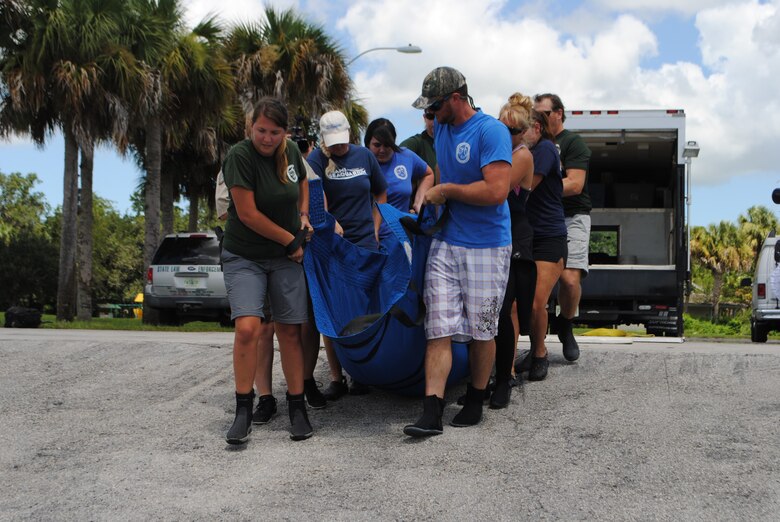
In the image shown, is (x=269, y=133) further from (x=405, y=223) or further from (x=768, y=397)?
(x=768, y=397)

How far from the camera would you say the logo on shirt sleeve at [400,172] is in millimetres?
5986

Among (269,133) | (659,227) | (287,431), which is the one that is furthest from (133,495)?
(659,227)

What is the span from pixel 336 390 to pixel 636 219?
27.4ft

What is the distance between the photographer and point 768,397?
5695mm

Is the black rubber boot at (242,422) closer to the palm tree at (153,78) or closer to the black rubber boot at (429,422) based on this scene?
the black rubber boot at (429,422)

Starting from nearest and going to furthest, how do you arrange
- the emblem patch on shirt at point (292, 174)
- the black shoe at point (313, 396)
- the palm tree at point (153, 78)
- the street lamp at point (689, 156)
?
the emblem patch on shirt at point (292, 174), the black shoe at point (313, 396), the street lamp at point (689, 156), the palm tree at point (153, 78)

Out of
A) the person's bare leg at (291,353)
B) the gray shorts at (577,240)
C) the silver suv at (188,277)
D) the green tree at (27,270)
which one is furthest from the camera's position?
the green tree at (27,270)

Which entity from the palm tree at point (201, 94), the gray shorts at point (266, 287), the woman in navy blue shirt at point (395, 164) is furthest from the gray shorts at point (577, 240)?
the palm tree at point (201, 94)

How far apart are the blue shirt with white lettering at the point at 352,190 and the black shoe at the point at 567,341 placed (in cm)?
195

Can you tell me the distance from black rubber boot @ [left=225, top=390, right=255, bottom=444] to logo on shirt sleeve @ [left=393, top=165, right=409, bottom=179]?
6.07ft

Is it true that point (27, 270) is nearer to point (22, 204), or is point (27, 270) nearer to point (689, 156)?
point (22, 204)

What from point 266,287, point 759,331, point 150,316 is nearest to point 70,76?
point 150,316

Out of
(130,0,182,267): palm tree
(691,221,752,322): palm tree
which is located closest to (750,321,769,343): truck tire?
(130,0,182,267): palm tree

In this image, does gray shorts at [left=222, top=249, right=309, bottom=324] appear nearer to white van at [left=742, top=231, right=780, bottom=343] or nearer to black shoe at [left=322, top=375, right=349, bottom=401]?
black shoe at [left=322, top=375, right=349, bottom=401]
